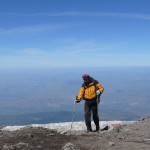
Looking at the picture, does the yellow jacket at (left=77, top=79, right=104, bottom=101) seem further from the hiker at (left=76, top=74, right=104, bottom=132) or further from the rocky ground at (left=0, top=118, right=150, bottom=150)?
the rocky ground at (left=0, top=118, right=150, bottom=150)

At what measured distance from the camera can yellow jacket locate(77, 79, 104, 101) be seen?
19672 mm

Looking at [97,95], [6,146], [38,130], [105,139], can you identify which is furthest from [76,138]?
[97,95]

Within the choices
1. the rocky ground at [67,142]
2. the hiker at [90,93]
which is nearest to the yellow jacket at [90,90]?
the hiker at [90,93]

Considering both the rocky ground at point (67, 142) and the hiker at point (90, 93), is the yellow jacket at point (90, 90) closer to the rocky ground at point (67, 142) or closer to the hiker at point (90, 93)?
the hiker at point (90, 93)

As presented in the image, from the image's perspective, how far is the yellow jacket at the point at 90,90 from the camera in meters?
19.7

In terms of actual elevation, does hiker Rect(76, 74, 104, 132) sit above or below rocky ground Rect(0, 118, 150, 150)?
above

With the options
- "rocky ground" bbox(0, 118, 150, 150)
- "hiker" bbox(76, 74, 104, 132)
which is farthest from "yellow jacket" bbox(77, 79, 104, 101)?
"rocky ground" bbox(0, 118, 150, 150)

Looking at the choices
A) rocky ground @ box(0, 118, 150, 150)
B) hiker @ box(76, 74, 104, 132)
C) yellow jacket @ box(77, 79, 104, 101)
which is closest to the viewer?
rocky ground @ box(0, 118, 150, 150)

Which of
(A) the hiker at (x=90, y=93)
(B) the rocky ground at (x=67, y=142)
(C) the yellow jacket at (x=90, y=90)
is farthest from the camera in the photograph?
(C) the yellow jacket at (x=90, y=90)

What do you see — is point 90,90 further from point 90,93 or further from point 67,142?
point 67,142

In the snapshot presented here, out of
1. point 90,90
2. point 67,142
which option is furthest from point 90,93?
point 67,142

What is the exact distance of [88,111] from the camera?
2033cm

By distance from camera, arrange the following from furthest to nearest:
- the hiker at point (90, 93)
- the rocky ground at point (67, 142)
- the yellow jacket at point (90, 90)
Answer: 1. the yellow jacket at point (90, 90)
2. the hiker at point (90, 93)
3. the rocky ground at point (67, 142)

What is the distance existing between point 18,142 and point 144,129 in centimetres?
773
